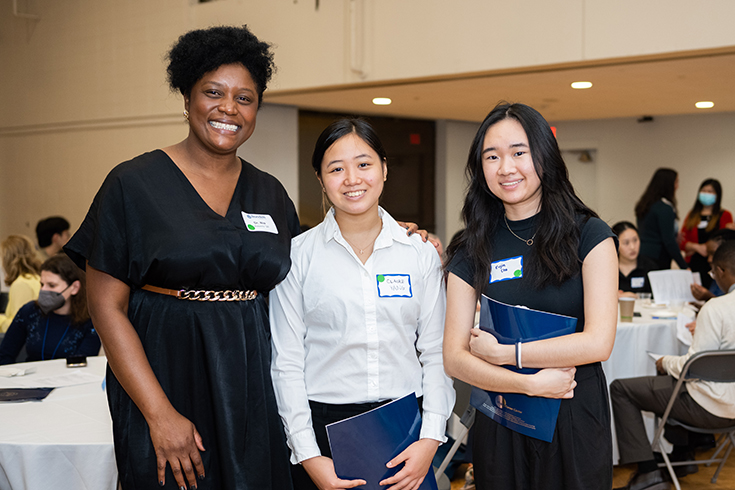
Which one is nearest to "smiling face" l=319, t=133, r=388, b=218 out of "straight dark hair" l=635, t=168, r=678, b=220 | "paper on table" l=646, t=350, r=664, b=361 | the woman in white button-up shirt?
the woman in white button-up shirt

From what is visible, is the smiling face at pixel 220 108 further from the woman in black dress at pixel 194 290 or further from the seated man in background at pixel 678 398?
the seated man in background at pixel 678 398

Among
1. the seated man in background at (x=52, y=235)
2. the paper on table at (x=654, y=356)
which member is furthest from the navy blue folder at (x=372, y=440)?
the seated man in background at (x=52, y=235)

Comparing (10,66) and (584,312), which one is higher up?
(10,66)

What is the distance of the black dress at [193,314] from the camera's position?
5.23 feet

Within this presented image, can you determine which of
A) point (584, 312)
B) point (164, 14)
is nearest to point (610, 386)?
point (584, 312)

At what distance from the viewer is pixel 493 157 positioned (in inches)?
69.0

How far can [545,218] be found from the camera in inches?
67.9

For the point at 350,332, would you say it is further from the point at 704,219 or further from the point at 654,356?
the point at 704,219

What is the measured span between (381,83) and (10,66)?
241 inches

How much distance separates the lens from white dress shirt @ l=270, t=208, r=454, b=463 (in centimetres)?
176

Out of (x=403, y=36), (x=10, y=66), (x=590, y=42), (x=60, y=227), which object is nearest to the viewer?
(x=590, y=42)

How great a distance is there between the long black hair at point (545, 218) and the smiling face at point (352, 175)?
1.00 ft

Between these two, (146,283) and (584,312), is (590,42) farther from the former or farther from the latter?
(146,283)

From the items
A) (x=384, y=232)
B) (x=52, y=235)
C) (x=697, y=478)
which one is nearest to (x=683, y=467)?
(x=697, y=478)
